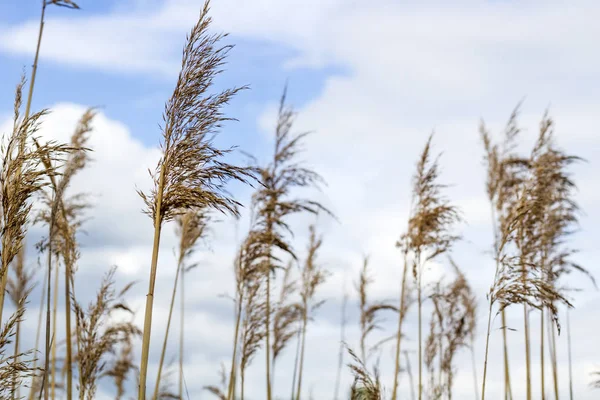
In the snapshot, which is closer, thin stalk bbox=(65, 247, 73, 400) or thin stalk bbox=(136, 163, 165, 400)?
thin stalk bbox=(136, 163, 165, 400)

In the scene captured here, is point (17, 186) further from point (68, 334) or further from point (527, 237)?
point (527, 237)

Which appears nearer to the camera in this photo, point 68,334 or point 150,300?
point 150,300

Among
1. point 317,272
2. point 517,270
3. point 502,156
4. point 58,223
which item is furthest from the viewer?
point 317,272

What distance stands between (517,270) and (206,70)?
326 centimetres

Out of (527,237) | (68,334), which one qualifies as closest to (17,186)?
(68,334)

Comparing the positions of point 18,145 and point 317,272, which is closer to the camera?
point 18,145

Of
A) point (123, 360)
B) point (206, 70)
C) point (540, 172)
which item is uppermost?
point (540, 172)

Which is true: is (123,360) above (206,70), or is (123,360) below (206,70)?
below

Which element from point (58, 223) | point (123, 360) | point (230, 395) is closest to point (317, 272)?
point (123, 360)

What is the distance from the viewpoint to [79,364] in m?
6.41

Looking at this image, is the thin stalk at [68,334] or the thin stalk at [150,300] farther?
the thin stalk at [68,334]

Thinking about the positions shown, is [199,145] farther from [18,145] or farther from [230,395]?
[230,395]

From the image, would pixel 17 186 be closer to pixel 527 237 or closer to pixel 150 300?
pixel 150 300

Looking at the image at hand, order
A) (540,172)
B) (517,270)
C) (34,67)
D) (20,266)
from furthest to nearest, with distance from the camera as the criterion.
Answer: (20,266) < (540,172) < (517,270) < (34,67)
